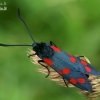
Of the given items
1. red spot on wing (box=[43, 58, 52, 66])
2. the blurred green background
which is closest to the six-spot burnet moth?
red spot on wing (box=[43, 58, 52, 66])

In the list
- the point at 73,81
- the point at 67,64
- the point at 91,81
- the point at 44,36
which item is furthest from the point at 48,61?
the point at 44,36

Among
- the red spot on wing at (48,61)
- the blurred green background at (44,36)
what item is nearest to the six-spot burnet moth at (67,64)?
the red spot on wing at (48,61)

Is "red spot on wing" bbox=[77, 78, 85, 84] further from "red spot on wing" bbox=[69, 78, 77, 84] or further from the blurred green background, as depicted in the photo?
the blurred green background

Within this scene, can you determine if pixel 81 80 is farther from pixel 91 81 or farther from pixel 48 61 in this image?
pixel 48 61

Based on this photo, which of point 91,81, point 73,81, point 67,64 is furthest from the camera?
point 67,64

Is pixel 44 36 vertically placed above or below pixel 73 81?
above
